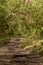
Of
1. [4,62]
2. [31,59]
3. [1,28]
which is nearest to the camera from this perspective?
[4,62]

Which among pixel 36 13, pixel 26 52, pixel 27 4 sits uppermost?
pixel 27 4

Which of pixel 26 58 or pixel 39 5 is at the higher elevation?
pixel 39 5

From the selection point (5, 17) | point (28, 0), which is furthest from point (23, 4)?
point (5, 17)

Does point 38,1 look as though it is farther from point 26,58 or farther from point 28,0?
point 26,58

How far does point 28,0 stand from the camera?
1822 centimetres

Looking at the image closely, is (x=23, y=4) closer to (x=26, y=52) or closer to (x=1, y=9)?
(x=1, y=9)

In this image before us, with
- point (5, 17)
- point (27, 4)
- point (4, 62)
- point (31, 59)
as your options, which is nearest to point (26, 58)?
point (31, 59)

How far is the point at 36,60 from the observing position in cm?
1289

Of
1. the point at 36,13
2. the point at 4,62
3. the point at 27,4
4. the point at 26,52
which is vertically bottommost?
the point at 4,62

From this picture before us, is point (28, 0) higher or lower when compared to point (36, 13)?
higher

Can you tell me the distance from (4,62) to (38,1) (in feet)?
17.2

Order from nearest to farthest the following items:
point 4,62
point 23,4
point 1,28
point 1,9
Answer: point 4,62 < point 1,9 < point 23,4 < point 1,28

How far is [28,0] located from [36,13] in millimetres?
2572

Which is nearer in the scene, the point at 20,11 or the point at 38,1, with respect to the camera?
the point at 38,1
